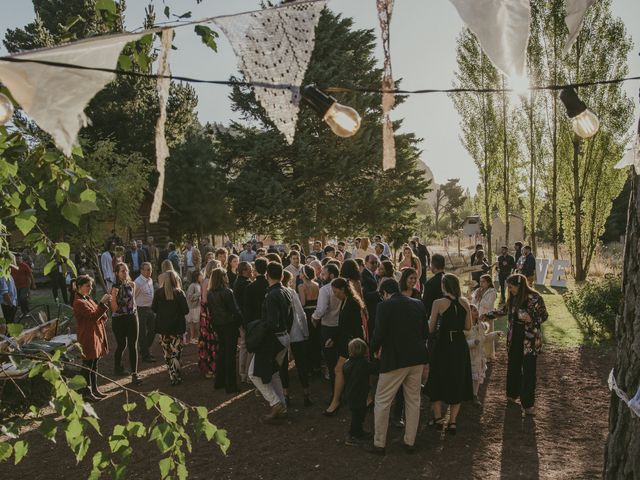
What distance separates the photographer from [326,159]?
2744 cm

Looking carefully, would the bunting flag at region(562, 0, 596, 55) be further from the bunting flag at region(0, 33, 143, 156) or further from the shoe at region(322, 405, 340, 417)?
the shoe at region(322, 405, 340, 417)

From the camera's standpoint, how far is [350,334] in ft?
22.0

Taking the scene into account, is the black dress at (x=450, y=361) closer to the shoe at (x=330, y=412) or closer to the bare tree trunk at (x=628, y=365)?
the shoe at (x=330, y=412)

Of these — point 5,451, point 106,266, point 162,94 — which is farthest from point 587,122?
point 106,266

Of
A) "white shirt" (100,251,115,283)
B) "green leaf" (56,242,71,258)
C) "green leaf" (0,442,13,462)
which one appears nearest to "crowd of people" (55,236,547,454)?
"green leaf" (56,242,71,258)

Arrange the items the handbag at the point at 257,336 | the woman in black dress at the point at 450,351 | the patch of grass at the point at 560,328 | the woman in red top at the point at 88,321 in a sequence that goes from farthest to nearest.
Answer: the patch of grass at the point at 560,328, the woman in red top at the point at 88,321, the handbag at the point at 257,336, the woman in black dress at the point at 450,351

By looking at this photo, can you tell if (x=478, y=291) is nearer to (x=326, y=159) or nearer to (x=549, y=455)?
(x=549, y=455)

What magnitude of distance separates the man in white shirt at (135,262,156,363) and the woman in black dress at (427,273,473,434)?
193 inches

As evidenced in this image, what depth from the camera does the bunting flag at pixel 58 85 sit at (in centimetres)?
165

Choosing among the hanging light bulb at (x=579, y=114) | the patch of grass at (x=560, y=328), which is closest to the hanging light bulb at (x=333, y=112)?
the hanging light bulb at (x=579, y=114)

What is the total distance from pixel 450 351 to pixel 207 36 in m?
4.53

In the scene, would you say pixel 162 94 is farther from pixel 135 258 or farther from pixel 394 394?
pixel 135 258

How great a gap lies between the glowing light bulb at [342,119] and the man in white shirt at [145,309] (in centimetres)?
714

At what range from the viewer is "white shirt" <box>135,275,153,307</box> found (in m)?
9.27
